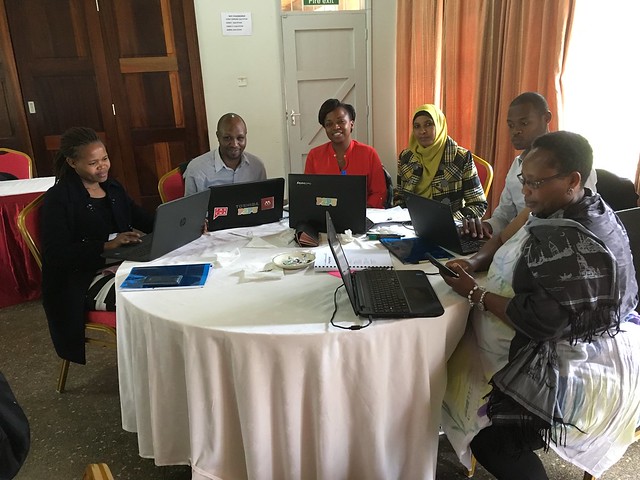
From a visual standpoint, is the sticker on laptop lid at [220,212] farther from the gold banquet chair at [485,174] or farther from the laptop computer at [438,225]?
the gold banquet chair at [485,174]

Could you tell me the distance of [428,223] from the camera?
5.81 ft

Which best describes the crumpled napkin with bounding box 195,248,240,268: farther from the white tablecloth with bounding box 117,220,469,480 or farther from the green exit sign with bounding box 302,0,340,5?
the green exit sign with bounding box 302,0,340,5

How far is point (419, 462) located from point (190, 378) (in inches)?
26.8

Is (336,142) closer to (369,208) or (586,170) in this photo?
(369,208)

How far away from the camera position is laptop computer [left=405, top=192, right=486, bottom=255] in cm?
163

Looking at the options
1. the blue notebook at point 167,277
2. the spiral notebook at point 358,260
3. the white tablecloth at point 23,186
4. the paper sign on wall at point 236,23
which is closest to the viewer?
the blue notebook at point 167,277

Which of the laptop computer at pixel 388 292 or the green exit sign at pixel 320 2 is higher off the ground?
the green exit sign at pixel 320 2

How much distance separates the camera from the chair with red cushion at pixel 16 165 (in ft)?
12.1

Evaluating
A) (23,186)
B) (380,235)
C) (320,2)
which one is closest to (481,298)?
(380,235)

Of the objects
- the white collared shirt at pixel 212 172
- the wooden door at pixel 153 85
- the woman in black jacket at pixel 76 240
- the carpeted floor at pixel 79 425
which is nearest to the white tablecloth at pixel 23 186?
the carpeted floor at pixel 79 425

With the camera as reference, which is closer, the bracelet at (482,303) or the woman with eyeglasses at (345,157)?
the bracelet at (482,303)

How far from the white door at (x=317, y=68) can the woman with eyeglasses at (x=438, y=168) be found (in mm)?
2350

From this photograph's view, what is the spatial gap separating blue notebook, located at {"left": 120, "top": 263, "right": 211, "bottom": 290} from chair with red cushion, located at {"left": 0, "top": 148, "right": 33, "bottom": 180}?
8.76ft

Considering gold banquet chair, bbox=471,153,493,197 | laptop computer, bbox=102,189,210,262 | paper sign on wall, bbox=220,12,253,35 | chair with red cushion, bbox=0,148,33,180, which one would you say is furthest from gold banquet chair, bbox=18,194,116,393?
paper sign on wall, bbox=220,12,253,35
